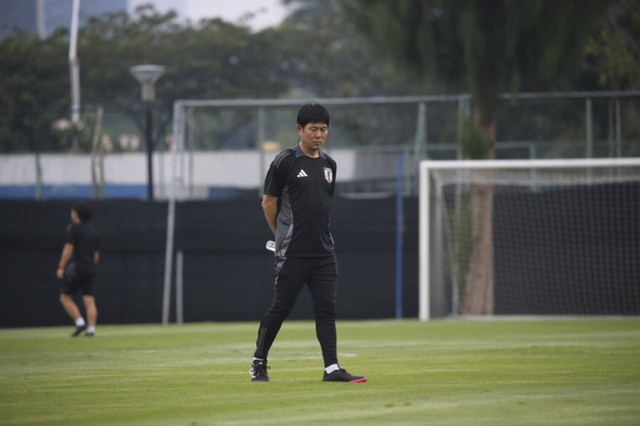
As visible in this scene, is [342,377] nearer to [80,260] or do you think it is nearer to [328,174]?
[328,174]

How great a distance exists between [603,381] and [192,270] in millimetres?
12592

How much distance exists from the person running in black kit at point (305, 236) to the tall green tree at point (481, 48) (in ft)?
38.2

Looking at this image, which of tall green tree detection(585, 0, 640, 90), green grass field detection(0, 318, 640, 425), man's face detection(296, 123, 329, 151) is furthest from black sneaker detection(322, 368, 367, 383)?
tall green tree detection(585, 0, 640, 90)

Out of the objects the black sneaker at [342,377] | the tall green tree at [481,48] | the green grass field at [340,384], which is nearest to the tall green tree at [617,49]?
the tall green tree at [481,48]

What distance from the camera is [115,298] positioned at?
19.0 metres

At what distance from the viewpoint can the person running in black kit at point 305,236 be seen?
7.40m

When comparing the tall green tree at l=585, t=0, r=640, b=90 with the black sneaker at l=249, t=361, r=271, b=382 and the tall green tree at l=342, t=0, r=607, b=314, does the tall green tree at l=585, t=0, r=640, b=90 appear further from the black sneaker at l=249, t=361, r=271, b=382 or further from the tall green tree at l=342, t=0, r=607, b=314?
the black sneaker at l=249, t=361, r=271, b=382

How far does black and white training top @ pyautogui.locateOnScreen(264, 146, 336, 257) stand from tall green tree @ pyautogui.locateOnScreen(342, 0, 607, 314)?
1169 cm

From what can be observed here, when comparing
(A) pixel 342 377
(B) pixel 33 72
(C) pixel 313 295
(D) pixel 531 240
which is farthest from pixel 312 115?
(B) pixel 33 72

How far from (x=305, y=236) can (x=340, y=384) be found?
3.40 ft

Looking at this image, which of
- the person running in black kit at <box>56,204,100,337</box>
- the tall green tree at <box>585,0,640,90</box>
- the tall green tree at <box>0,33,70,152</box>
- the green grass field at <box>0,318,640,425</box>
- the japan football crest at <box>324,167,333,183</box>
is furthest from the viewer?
the tall green tree at <box>0,33,70,152</box>

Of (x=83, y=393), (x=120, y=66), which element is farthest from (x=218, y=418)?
(x=120, y=66)

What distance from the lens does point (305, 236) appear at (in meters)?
7.41

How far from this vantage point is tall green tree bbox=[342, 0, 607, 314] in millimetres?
18672
